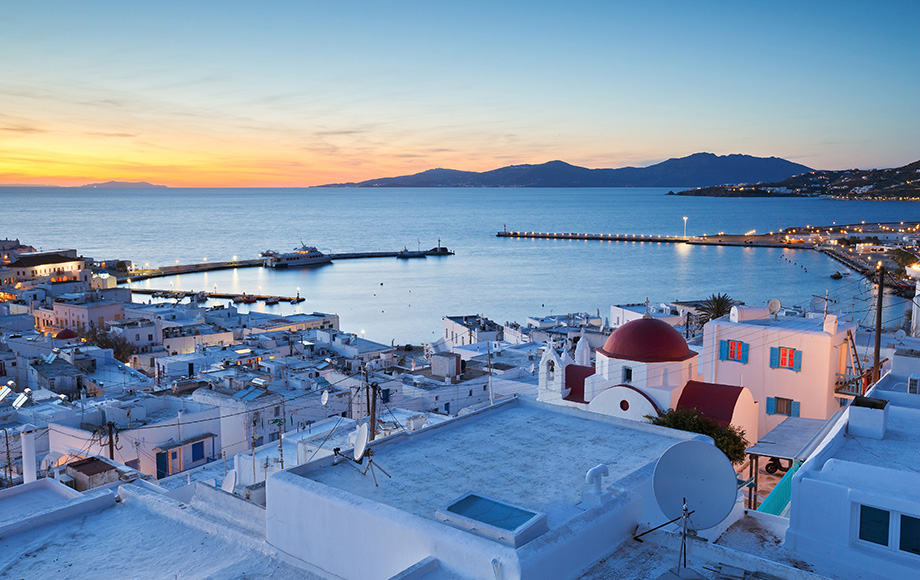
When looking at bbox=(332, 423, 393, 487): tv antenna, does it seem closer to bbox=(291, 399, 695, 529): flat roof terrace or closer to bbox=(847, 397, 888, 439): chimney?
bbox=(291, 399, 695, 529): flat roof terrace

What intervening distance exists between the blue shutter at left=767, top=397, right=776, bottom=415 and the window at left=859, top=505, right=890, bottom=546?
14.6 metres

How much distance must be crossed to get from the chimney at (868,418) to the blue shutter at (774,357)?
10.8 m

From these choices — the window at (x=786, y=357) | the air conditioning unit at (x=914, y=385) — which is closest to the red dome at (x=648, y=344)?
the window at (x=786, y=357)

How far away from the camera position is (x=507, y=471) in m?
8.51

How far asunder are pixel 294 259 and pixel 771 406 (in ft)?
338

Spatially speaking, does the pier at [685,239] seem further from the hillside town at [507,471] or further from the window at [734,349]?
the window at [734,349]

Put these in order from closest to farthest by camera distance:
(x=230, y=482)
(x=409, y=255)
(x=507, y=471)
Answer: (x=507, y=471)
(x=230, y=482)
(x=409, y=255)

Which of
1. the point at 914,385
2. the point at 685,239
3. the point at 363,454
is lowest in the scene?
the point at 685,239

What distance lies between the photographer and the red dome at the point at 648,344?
18906 mm

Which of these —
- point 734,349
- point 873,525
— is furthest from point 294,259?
point 873,525

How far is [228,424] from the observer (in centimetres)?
2145

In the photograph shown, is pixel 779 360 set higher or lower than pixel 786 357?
lower

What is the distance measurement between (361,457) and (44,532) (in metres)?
3.98

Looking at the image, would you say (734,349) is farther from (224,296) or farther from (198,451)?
(224,296)
